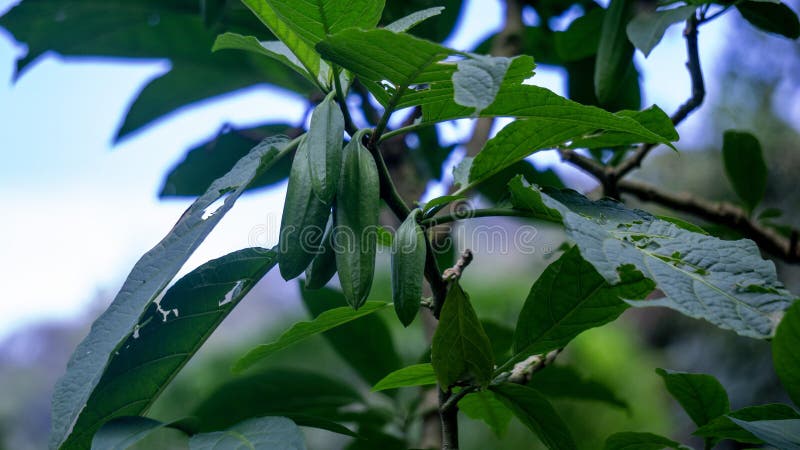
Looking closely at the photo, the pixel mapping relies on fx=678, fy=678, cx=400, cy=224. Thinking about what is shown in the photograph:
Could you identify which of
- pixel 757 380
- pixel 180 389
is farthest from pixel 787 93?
pixel 180 389

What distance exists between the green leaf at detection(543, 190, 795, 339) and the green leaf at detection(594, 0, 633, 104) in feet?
0.99

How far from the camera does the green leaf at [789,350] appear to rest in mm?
343

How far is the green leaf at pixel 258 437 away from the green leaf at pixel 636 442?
0.24 metres

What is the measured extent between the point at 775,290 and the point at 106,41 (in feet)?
2.99

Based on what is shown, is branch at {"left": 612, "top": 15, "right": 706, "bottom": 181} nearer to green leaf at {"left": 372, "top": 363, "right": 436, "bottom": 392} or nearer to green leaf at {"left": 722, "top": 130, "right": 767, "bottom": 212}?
green leaf at {"left": 722, "top": 130, "right": 767, "bottom": 212}

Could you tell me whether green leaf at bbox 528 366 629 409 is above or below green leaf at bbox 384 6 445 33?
below

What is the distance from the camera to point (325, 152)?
1.28 ft

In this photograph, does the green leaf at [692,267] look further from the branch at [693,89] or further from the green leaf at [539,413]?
the branch at [693,89]

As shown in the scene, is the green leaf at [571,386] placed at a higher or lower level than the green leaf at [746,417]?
lower

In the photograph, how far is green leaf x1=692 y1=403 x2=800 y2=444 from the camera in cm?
44

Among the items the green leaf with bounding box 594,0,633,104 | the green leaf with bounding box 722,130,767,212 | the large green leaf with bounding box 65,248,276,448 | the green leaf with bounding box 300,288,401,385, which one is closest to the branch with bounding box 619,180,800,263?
the green leaf with bounding box 722,130,767,212

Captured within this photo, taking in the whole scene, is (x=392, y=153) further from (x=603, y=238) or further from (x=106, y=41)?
(x=603, y=238)

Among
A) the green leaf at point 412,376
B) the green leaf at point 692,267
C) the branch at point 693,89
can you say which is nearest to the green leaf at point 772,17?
the branch at point 693,89

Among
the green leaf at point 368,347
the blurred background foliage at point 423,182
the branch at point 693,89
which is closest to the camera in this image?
the branch at point 693,89
